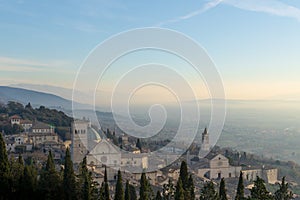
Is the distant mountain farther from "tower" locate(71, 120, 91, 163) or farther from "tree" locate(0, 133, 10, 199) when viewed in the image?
"tree" locate(0, 133, 10, 199)

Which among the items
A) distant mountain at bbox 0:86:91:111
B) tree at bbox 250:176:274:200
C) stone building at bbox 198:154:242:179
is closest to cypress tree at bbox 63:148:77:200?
tree at bbox 250:176:274:200

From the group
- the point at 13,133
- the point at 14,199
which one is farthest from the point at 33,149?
the point at 14,199

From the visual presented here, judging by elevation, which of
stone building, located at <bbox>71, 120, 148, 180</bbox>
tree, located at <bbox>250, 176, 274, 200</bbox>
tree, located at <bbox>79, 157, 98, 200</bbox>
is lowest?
stone building, located at <bbox>71, 120, 148, 180</bbox>

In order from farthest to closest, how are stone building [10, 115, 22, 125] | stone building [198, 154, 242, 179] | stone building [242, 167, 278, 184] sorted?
stone building [10, 115, 22, 125] < stone building [242, 167, 278, 184] < stone building [198, 154, 242, 179]

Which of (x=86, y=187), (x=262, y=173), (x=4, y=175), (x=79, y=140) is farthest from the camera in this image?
(x=262, y=173)

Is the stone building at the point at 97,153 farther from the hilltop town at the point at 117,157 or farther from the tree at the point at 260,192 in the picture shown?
the tree at the point at 260,192

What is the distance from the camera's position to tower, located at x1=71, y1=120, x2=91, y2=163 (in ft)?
92.9

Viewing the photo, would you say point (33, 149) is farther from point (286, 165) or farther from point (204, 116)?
point (286, 165)

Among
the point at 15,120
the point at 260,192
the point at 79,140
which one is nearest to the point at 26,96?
the point at 15,120

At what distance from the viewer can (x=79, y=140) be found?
2894 cm

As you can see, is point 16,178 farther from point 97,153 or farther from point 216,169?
point 216,169

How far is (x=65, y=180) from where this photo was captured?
43.2ft

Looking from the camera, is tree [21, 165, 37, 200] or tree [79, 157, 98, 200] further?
tree [21, 165, 37, 200]

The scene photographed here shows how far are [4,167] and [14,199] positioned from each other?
49.3 inches
